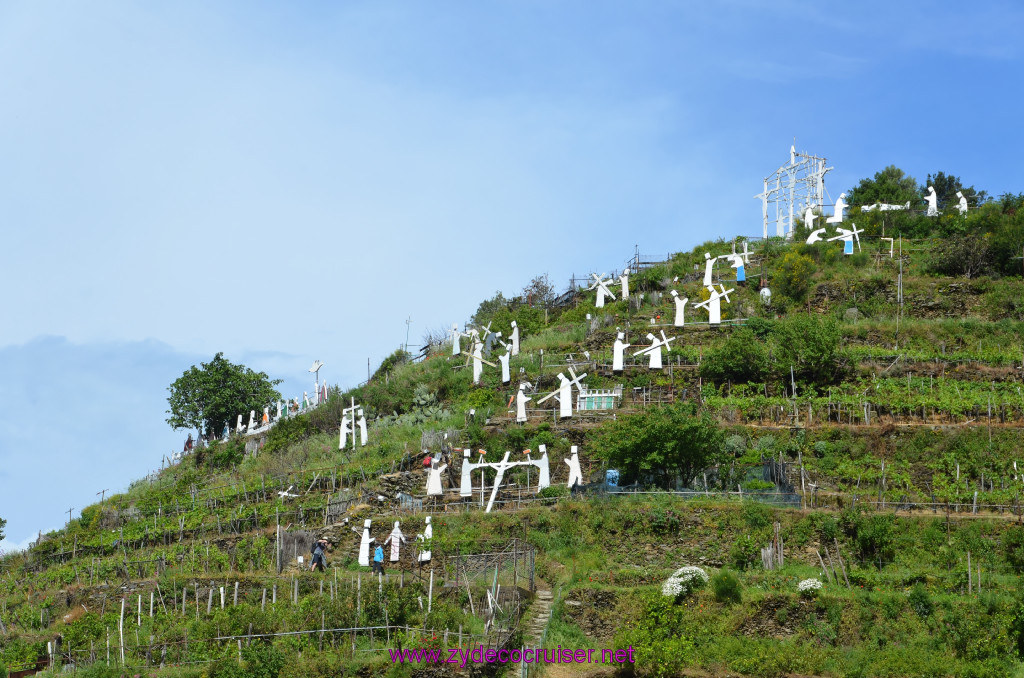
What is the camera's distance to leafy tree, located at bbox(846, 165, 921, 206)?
211ft

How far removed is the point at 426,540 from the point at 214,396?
31.2 m

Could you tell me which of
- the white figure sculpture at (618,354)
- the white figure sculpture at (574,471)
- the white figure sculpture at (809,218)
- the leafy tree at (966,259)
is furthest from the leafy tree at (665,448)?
the white figure sculpture at (809,218)

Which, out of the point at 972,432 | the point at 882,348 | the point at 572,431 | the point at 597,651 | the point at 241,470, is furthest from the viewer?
the point at 241,470

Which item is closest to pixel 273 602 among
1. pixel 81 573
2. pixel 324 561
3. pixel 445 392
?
pixel 324 561

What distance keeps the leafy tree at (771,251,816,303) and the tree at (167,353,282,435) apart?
1100 inches

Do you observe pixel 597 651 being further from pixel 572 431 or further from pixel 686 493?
pixel 572 431

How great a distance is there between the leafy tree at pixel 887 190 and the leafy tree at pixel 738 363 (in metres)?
24.7

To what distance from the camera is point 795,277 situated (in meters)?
51.0

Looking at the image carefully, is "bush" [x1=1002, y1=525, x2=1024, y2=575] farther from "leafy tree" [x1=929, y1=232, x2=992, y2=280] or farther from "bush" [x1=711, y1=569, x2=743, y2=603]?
"leafy tree" [x1=929, y1=232, x2=992, y2=280]

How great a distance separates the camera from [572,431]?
130ft

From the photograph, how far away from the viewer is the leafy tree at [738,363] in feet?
138

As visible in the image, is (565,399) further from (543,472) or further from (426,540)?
(426,540)

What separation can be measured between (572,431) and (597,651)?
13835 mm

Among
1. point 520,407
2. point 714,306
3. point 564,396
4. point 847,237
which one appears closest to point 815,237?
point 847,237
